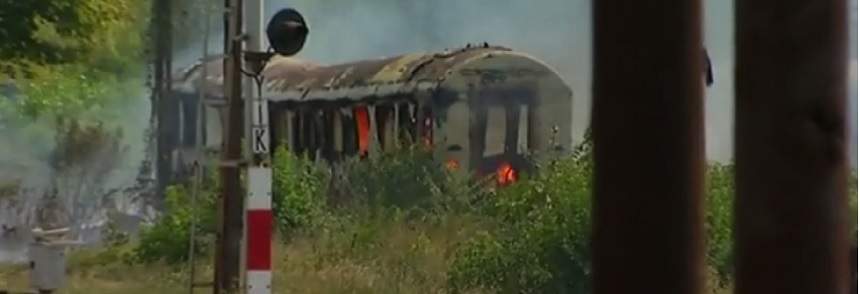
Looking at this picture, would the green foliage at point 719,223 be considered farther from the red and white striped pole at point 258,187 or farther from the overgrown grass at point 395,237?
the red and white striped pole at point 258,187

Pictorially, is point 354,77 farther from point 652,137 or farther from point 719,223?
point 652,137

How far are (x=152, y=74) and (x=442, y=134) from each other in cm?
116

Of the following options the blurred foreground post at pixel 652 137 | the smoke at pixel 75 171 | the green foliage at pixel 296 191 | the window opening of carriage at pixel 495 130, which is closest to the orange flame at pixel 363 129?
the green foliage at pixel 296 191

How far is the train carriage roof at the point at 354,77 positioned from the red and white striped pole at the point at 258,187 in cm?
14

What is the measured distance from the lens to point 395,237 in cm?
551

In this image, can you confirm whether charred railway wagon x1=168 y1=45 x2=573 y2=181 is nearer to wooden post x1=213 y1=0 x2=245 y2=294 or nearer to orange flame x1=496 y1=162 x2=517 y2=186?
orange flame x1=496 y1=162 x2=517 y2=186

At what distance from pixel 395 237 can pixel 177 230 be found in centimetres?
84

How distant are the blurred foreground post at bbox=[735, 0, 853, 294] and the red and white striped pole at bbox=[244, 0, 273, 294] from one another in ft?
11.3

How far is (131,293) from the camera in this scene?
5504mm

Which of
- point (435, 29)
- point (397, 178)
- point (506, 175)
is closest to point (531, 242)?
point (506, 175)

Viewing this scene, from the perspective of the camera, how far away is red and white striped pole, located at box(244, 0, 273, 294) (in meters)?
4.98

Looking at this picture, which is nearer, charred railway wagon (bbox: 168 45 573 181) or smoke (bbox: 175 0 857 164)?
smoke (bbox: 175 0 857 164)

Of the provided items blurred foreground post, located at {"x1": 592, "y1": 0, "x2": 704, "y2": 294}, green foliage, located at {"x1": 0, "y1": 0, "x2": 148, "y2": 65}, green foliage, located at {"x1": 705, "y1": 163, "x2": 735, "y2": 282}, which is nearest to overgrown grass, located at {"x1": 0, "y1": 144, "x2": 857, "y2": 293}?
green foliage, located at {"x1": 0, "y1": 0, "x2": 148, "y2": 65}

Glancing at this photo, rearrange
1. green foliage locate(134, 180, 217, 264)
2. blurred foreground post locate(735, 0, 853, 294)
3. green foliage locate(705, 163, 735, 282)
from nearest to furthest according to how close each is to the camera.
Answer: blurred foreground post locate(735, 0, 853, 294) → green foliage locate(705, 163, 735, 282) → green foliage locate(134, 180, 217, 264)
